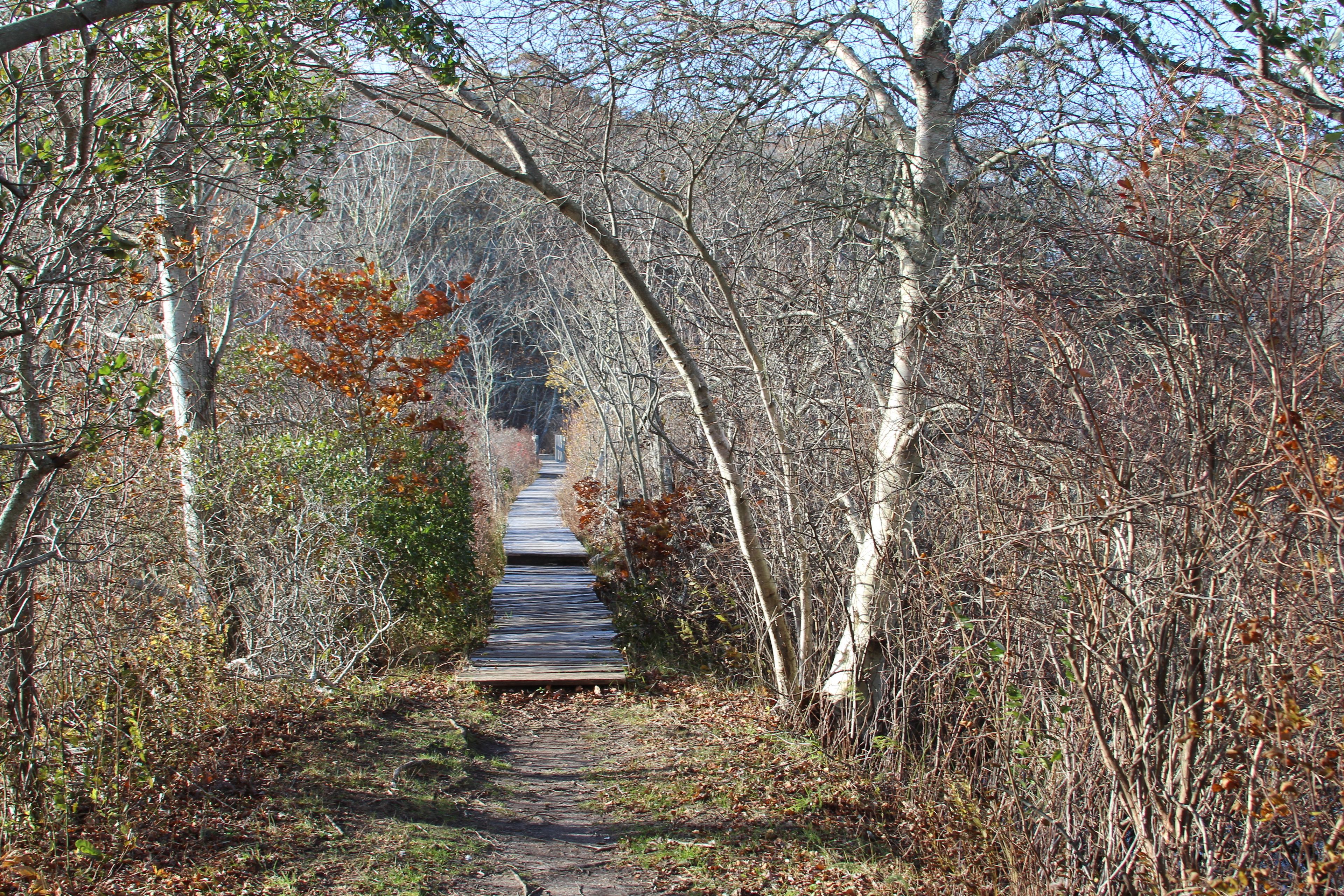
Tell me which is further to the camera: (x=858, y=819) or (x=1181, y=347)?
(x=858, y=819)

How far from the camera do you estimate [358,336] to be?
7.70 metres

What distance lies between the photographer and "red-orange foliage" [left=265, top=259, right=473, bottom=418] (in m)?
7.61

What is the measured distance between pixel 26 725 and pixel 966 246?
4.75 meters

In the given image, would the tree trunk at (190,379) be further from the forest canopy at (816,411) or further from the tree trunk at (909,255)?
the tree trunk at (909,255)

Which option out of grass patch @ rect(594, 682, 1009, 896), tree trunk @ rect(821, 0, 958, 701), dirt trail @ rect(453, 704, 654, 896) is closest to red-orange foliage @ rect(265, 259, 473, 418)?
dirt trail @ rect(453, 704, 654, 896)

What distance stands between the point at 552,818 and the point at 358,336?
452 cm

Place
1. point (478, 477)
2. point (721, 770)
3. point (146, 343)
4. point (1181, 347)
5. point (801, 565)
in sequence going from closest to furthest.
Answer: point (1181, 347), point (721, 770), point (801, 565), point (146, 343), point (478, 477)

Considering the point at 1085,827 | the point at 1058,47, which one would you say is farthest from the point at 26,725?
the point at 1058,47

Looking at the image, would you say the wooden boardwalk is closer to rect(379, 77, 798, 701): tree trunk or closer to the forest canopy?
the forest canopy

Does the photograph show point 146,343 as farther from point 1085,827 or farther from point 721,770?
point 1085,827

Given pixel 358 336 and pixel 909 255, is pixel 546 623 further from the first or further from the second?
pixel 909 255

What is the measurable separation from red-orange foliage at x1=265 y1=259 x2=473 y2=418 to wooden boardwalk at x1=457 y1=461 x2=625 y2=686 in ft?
7.18

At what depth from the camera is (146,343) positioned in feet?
21.7

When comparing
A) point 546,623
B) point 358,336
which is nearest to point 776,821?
point 546,623
